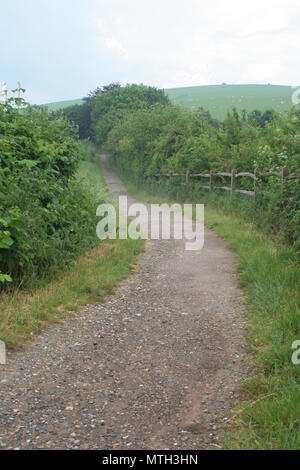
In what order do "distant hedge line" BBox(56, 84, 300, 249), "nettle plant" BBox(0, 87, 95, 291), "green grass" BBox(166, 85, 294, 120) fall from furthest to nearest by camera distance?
1. "green grass" BBox(166, 85, 294, 120)
2. "distant hedge line" BBox(56, 84, 300, 249)
3. "nettle plant" BBox(0, 87, 95, 291)

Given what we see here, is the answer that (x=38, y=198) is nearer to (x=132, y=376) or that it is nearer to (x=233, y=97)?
(x=132, y=376)

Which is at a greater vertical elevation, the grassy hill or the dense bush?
the grassy hill

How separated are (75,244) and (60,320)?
2.54m

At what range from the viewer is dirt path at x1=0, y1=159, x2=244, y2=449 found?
3.32 metres

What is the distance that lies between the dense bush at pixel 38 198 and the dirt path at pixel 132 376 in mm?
1165

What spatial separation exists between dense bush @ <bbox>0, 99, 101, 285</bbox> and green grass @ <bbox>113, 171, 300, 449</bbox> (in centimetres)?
274

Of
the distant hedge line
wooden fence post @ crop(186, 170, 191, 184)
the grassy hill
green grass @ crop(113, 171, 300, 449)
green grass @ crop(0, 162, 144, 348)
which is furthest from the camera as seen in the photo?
the grassy hill

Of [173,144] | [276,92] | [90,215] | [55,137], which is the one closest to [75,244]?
[90,215]

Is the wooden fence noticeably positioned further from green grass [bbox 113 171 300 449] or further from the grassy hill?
the grassy hill

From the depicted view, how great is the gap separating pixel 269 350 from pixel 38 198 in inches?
173


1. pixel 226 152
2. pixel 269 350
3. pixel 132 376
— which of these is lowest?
pixel 132 376

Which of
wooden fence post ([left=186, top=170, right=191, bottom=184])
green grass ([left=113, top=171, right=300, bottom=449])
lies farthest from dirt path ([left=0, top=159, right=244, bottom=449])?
wooden fence post ([left=186, top=170, right=191, bottom=184])

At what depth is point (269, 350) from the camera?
429cm

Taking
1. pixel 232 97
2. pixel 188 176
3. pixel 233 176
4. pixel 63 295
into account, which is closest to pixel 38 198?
pixel 63 295
